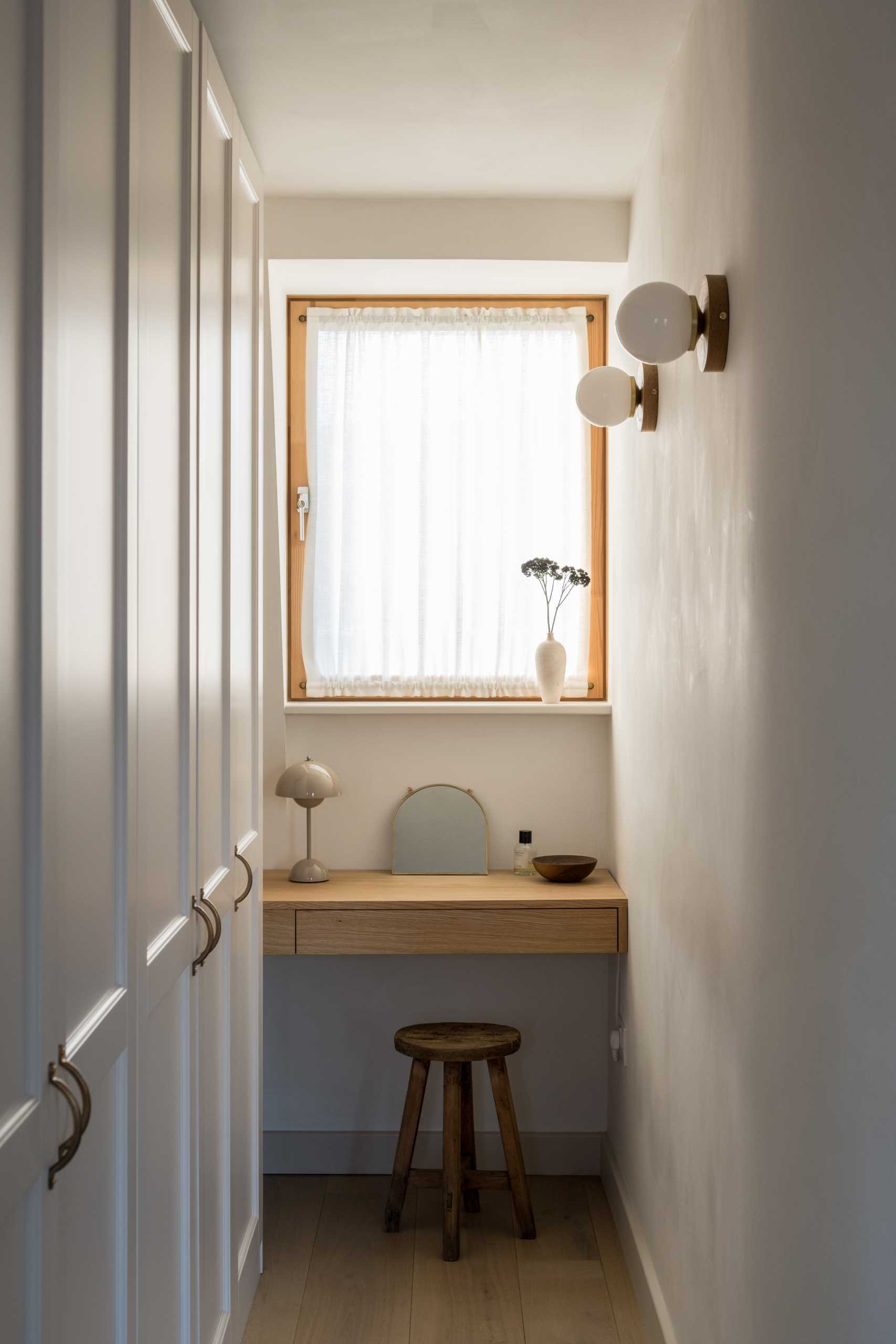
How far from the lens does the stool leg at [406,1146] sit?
2.81 metres

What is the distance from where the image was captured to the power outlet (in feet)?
9.53

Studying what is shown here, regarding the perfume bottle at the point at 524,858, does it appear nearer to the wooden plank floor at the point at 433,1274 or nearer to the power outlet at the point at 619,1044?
the power outlet at the point at 619,1044

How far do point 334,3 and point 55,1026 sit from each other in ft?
5.84

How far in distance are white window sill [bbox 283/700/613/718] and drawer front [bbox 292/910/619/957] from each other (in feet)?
1.97

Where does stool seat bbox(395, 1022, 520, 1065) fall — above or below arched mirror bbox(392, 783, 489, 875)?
below

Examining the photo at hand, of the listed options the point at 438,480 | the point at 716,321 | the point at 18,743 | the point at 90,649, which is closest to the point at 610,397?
the point at 716,321

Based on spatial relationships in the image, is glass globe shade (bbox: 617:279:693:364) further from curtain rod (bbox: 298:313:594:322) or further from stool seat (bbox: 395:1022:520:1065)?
stool seat (bbox: 395:1022:520:1065)

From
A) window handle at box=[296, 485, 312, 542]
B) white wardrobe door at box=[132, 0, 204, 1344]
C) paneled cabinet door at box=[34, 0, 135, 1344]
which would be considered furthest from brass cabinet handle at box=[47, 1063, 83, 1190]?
window handle at box=[296, 485, 312, 542]

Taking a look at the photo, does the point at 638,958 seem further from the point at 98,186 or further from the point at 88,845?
the point at 98,186

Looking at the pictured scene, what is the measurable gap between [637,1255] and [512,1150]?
400mm

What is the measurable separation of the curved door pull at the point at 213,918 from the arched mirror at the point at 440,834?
1276 mm

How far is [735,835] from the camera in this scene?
5.56ft

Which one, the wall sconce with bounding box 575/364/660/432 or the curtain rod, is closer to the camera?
the wall sconce with bounding box 575/364/660/432

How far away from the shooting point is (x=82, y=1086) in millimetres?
1147
